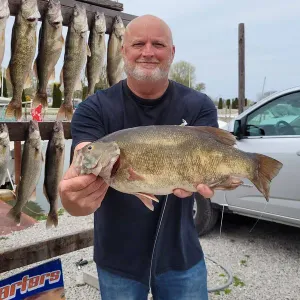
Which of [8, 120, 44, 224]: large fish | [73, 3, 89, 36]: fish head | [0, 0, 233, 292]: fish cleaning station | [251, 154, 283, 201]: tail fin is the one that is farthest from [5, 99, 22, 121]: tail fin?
[251, 154, 283, 201]: tail fin

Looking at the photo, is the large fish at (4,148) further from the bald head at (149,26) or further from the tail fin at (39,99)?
the bald head at (149,26)

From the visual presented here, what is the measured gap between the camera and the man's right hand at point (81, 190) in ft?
5.99

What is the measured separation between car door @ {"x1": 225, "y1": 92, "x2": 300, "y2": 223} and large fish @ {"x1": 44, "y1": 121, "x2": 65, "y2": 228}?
2950 millimetres

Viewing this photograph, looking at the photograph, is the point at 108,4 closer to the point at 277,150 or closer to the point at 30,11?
the point at 30,11

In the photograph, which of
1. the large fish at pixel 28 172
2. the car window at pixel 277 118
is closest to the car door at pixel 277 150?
the car window at pixel 277 118

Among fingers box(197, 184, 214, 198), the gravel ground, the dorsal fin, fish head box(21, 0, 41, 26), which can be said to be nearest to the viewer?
fingers box(197, 184, 214, 198)

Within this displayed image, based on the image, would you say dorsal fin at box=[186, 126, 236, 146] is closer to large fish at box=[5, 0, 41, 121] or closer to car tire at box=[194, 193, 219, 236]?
large fish at box=[5, 0, 41, 121]

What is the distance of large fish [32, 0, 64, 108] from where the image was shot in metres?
2.69

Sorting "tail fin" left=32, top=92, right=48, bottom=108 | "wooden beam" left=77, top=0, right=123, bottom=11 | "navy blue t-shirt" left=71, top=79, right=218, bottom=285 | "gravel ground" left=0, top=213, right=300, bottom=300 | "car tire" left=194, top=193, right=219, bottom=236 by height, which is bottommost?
"gravel ground" left=0, top=213, right=300, bottom=300

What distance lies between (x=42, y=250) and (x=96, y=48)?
1.72 metres

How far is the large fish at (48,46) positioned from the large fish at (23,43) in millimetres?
102

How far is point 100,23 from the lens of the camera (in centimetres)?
299

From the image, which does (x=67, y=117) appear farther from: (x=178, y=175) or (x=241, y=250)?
(x=241, y=250)

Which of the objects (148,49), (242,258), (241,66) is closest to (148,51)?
(148,49)
